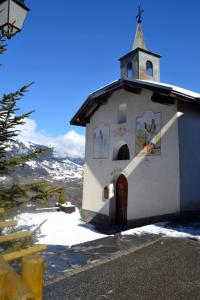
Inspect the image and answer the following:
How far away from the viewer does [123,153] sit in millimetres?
12969

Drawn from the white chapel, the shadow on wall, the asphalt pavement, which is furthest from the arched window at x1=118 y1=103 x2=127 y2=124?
the asphalt pavement

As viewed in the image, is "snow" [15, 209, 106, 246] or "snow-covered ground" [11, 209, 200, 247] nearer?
"snow-covered ground" [11, 209, 200, 247]

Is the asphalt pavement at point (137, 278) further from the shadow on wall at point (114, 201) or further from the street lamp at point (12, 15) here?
the shadow on wall at point (114, 201)

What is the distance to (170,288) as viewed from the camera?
3.82 m

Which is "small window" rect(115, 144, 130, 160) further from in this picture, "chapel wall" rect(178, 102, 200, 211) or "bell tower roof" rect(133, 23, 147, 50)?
"bell tower roof" rect(133, 23, 147, 50)

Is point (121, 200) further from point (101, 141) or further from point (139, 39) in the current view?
point (139, 39)

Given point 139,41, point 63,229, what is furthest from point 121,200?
point 139,41

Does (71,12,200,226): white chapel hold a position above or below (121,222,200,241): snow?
above

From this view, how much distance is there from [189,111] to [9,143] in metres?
7.71

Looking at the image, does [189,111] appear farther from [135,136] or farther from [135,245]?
[135,245]

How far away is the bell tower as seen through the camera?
1431 centimetres

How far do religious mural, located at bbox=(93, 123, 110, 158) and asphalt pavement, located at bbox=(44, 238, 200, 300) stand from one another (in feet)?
26.6

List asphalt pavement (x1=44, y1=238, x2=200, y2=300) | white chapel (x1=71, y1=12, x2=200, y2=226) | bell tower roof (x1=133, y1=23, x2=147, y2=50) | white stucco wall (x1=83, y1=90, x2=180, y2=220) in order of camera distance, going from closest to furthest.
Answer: asphalt pavement (x1=44, y1=238, x2=200, y2=300) < white chapel (x1=71, y1=12, x2=200, y2=226) < white stucco wall (x1=83, y1=90, x2=180, y2=220) < bell tower roof (x1=133, y1=23, x2=147, y2=50)

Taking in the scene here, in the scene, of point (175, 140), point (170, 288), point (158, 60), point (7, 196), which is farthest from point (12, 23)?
point (158, 60)
